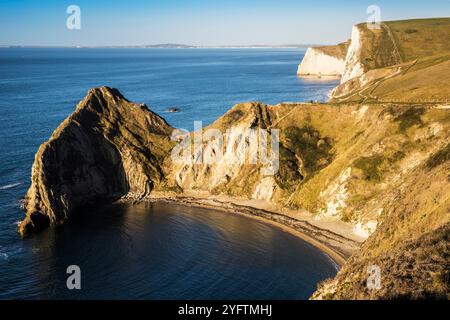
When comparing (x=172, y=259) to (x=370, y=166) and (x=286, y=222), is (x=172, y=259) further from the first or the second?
(x=370, y=166)

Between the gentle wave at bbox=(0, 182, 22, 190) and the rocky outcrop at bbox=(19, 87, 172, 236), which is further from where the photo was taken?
the gentle wave at bbox=(0, 182, 22, 190)

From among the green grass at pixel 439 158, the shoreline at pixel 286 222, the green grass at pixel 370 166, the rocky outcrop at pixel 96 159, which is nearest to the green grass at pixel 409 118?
the green grass at pixel 370 166

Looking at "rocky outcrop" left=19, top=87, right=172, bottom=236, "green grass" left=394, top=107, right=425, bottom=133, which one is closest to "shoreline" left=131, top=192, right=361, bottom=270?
"rocky outcrop" left=19, top=87, right=172, bottom=236

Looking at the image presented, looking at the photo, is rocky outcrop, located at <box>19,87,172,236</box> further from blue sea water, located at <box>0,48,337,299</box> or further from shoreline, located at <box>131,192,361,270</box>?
shoreline, located at <box>131,192,361,270</box>

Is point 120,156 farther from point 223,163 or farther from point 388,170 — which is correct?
point 388,170

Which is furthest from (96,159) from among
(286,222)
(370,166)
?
(370,166)

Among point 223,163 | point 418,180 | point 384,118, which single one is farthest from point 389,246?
point 223,163

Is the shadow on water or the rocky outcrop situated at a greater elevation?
the rocky outcrop
